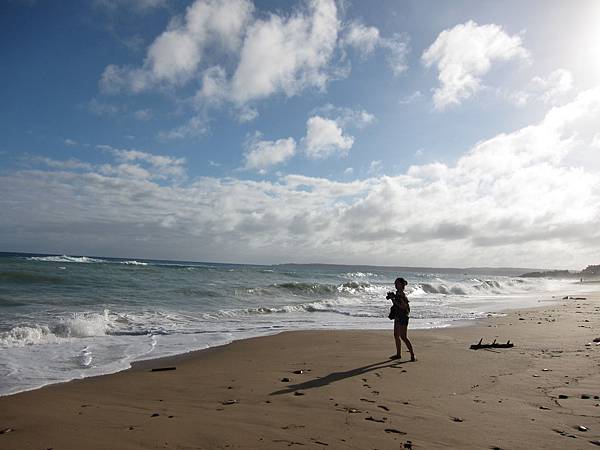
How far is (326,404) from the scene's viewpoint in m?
5.46

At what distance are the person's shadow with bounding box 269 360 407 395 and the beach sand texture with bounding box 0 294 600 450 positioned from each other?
2cm

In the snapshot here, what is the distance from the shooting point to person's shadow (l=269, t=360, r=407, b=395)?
6344 millimetres

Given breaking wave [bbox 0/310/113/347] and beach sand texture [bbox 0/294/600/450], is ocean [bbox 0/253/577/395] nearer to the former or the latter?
breaking wave [bbox 0/310/113/347]

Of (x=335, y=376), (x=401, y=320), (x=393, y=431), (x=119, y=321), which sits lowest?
(x=119, y=321)

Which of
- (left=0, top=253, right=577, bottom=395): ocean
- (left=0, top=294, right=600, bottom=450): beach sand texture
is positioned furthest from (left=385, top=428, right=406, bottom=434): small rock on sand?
(left=0, top=253, right=577, bottom=395): ocean

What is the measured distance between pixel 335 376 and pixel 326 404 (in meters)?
1.72

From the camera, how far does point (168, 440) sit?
4191 millimetres

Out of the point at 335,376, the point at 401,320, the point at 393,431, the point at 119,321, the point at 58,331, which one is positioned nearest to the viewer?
the point at 393,431

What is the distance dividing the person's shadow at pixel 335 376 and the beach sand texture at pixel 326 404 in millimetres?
23

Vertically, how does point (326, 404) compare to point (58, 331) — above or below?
above

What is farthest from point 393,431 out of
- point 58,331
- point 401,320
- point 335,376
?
point 58,331

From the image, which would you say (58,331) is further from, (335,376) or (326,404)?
(326,404)

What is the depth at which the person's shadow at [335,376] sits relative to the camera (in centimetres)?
634

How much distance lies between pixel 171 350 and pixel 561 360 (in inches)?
338
